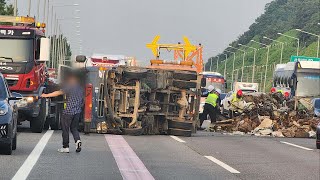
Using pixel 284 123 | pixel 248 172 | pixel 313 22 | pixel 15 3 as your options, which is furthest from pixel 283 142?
pixel 313 22

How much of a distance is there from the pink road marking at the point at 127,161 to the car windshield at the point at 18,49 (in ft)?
10.6

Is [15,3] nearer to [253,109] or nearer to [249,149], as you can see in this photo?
[253,109]

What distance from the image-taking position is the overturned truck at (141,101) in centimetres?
2600

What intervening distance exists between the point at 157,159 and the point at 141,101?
27.6ft

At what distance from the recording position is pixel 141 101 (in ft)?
87.0

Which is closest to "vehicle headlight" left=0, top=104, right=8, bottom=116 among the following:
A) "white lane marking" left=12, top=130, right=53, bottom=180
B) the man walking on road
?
"white lane marking" left=12, top=130, right=53, bottom=180

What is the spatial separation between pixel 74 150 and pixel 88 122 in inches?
253

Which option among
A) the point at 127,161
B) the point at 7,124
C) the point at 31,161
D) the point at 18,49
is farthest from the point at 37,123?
the point at 31,161

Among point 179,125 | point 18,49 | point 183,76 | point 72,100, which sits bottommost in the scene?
point 179,125

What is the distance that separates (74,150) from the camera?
19406 mm

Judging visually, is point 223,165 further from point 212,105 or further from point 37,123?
point 212,105

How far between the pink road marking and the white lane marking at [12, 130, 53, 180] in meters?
1.49

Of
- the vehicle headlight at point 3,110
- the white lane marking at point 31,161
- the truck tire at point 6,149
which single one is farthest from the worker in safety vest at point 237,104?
the vehicle headlight at point 3,110

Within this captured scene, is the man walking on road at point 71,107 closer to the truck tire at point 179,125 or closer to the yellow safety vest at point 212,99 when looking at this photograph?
the truck tire at point 179,125
